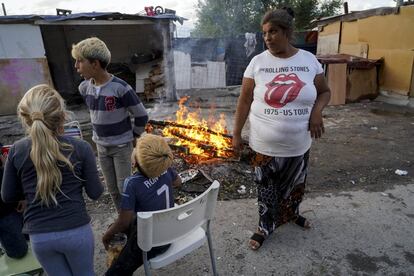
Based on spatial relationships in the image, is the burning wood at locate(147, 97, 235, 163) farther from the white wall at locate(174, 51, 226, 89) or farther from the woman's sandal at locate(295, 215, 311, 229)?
the white wall at locate(174, 51, 226, 89)

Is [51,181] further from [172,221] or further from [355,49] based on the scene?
[355,49]

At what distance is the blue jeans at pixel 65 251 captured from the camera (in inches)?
73.2

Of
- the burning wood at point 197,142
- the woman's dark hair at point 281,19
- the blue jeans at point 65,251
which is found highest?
the woman's dark hair at point 281,19

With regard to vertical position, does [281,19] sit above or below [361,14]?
below

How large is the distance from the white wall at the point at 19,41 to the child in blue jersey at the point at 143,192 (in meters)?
9.50

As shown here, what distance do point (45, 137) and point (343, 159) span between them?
5138 mm

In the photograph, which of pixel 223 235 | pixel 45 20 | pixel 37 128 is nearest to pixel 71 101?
pixel 45 20

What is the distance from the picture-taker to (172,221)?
6.79 ft

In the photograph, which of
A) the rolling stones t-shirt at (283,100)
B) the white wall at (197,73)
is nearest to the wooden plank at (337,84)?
the white wall at (197,73)

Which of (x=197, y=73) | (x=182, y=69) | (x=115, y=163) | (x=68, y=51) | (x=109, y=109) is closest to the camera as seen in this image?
(x=109, y=109)

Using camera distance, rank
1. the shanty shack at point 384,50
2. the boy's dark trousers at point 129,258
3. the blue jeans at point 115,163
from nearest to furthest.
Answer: the boy's dark trousers at point 129,258
the blue jeans at point 115,163
the shanty shack at point 384,50

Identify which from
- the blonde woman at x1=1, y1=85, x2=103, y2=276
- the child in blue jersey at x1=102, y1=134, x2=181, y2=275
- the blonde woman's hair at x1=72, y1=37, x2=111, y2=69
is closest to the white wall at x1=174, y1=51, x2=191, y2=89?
the blonde woman's hair at x1=72, y1=37, x2=111, y2=69

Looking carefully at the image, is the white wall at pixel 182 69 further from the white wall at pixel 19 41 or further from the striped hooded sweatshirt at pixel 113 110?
the striped hooded sweatshirt at pixel 113 110

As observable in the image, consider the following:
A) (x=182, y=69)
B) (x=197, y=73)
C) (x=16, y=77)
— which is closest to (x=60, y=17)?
(x=16, y=77)
